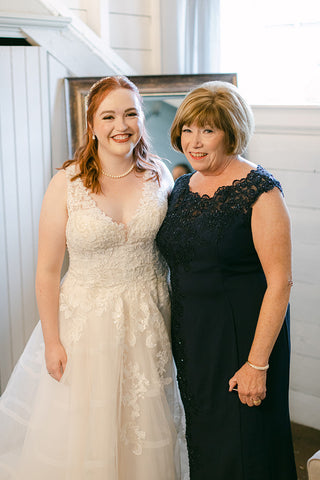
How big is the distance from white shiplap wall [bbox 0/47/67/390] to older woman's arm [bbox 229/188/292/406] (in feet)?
4.75

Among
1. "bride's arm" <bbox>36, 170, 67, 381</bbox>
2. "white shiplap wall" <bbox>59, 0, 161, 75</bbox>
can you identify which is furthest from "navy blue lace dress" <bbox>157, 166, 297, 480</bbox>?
"white shiplap wall" <bbox>59, 0, 161, 75</bbox>

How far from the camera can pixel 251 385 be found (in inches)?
69.8

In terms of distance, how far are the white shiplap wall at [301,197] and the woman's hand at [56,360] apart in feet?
4.43

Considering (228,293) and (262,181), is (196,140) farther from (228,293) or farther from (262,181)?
(228,293)

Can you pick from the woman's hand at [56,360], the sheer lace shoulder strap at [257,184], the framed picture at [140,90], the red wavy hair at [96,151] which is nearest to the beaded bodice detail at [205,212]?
the sheer lace shoulder strap at [257,184]

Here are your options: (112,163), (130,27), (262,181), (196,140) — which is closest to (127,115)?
(112,163)

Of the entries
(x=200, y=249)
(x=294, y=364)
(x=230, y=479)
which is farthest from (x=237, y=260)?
(x=294, y=364)

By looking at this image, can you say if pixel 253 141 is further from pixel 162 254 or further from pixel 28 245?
pixel 28 245

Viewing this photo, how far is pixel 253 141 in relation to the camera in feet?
9.28

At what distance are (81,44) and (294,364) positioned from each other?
6.55 ft

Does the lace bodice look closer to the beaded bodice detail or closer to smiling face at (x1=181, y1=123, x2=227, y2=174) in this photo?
the beaded bodice detail

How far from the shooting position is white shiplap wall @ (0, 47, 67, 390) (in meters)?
2.66

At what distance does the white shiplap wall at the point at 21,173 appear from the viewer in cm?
266

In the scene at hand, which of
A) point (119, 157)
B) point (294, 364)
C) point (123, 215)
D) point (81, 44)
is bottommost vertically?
point (294, 364)
